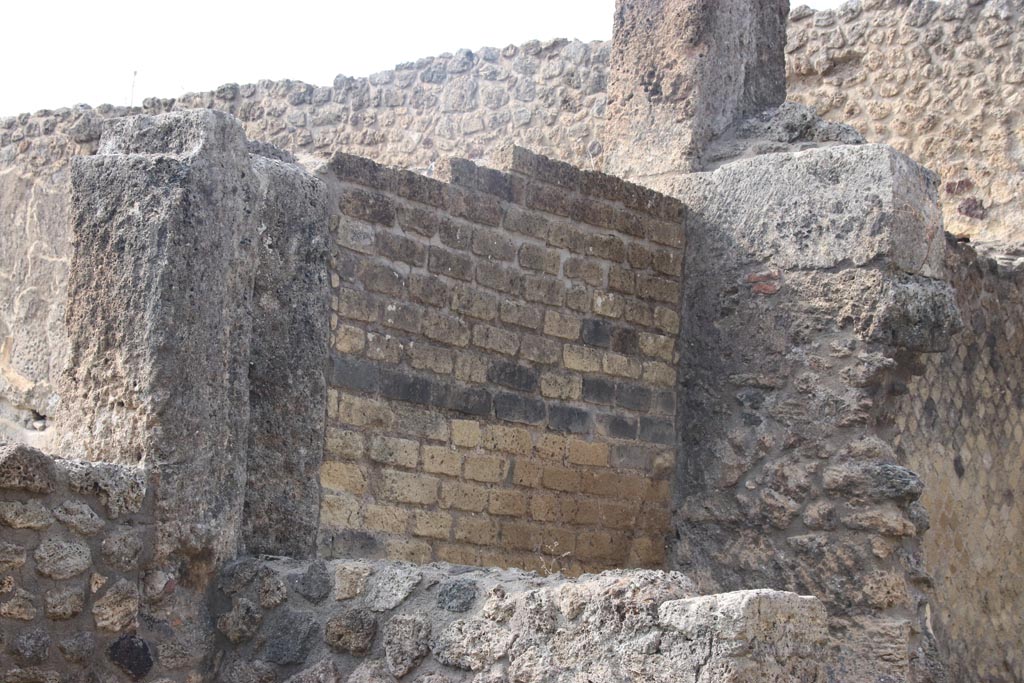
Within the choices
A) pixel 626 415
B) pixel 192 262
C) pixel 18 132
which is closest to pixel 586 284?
pixel 626 415

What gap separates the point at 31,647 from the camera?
3.74 metres

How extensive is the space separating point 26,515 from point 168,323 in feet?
2.51

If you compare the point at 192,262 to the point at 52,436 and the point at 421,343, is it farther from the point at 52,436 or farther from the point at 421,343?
the point at 421,343

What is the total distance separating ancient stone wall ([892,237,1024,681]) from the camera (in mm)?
6273

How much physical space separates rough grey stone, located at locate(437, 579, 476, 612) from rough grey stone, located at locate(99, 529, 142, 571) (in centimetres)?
94

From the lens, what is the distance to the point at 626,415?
5.98m

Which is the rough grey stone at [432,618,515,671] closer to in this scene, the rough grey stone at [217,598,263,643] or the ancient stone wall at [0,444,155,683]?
the rough grey stone at [217,598,263,643]

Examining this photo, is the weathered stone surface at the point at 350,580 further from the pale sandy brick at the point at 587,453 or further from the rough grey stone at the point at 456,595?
the pale sandy brick at the point at 587,453

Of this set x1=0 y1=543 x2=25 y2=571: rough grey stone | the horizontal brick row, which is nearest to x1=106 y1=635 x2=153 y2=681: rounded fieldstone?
x1=0 y1=543 x2=25 y2=571: rough grey stone

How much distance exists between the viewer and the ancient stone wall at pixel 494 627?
10.4 ft

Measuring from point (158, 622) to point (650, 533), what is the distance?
2.61m

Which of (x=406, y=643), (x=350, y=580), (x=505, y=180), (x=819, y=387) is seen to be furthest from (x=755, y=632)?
(x=505, y=180)

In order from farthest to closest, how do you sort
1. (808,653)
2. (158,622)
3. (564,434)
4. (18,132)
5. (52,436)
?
1. (18,132)
2. (564,434)
3. (52,436)
4. (158,622)
5. (808,653)

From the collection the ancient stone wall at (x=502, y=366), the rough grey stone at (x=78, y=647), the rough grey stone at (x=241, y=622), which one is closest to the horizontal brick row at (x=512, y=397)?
the ancient stone wall at (x=502, y=366)
